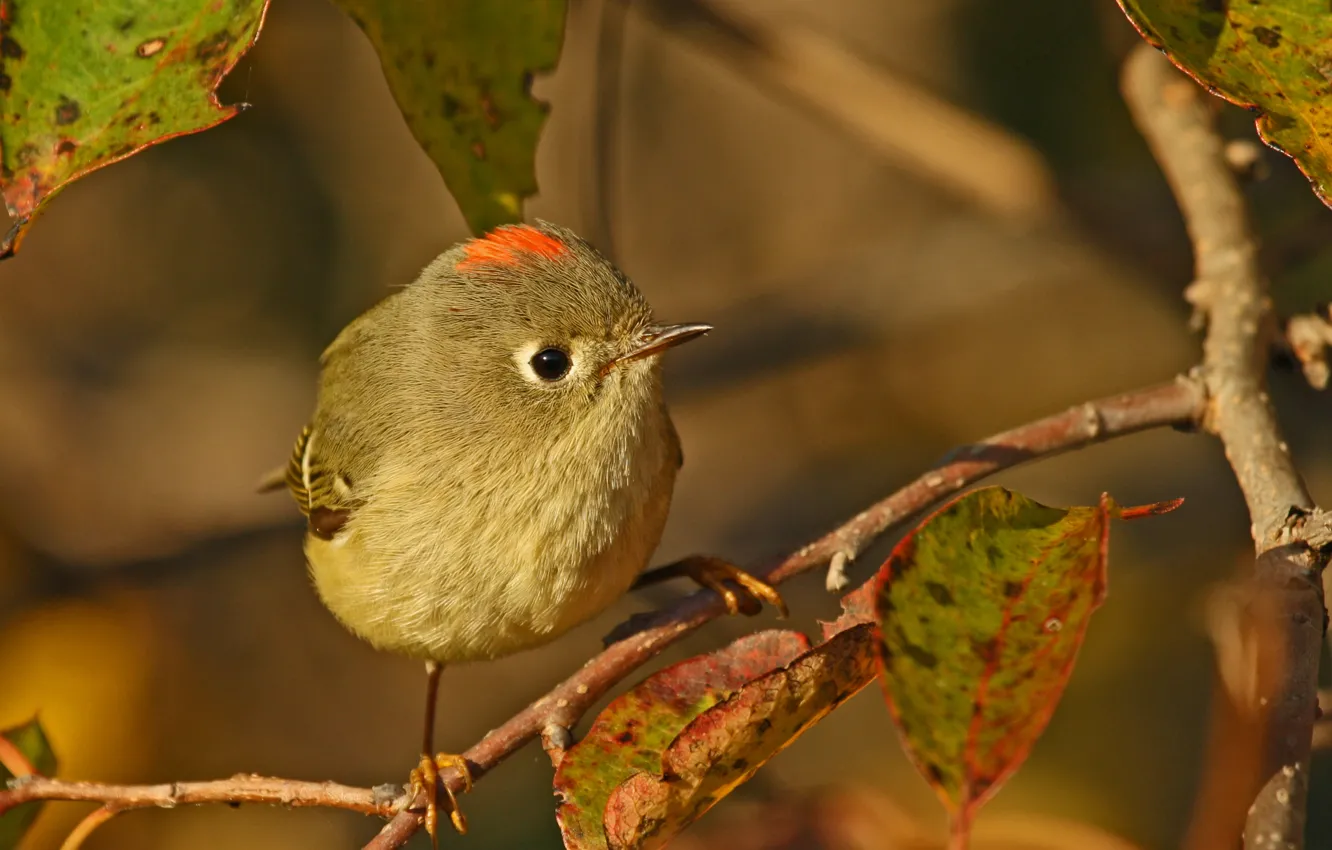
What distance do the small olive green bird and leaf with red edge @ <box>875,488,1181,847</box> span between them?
72 cm

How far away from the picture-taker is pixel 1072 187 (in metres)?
2.67

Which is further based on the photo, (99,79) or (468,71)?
(468,71)

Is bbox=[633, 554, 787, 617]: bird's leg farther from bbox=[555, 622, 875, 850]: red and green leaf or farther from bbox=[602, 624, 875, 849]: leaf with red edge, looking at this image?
bbox=[602, 624, 875, 849]: leaf with red edge

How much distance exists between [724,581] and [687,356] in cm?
140

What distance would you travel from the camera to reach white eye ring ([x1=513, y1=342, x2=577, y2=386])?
208 centimetres

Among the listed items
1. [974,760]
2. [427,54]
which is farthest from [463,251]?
[974,760]

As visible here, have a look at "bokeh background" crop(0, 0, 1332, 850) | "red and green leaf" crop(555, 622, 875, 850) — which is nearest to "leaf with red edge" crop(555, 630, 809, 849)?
"red and green leaf" crop(555, 622, 875, 850)

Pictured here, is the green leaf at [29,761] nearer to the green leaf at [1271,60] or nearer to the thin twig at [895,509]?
the thin twig at [895,509]

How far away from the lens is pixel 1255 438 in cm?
162

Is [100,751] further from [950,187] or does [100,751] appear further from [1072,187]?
[1072,187]

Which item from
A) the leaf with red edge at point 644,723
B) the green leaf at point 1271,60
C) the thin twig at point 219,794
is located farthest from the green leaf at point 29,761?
the green leaf at point 1271,60

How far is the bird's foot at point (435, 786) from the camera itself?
1664mm

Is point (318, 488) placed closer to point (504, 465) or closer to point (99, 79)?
point (504, 465)

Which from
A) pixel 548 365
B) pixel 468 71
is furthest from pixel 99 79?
pixel 548 365
